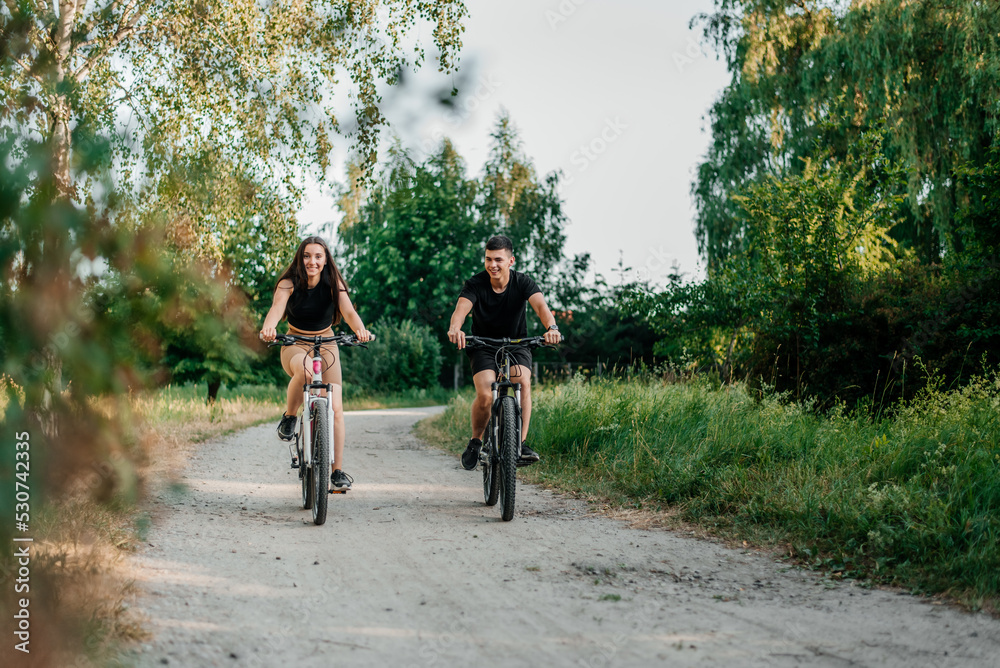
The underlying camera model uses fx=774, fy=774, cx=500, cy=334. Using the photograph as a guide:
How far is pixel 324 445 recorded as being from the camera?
5.46 metres

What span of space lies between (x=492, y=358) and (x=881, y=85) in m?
13.5

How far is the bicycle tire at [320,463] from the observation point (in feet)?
17.6

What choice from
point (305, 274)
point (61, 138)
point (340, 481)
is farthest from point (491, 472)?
point (61, 138)

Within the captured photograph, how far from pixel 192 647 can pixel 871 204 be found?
11404mm

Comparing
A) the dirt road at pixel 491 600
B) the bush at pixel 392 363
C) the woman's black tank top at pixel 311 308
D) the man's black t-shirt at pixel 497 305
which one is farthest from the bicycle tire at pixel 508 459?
the bush at pixel 392 363

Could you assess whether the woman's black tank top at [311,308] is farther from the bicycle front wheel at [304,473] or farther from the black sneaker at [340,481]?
the black sneaker at [340,481]

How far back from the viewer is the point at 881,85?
15.9 meters

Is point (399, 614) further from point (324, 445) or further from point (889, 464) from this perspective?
point (889, 464)

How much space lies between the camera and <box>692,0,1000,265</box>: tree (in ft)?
47.8

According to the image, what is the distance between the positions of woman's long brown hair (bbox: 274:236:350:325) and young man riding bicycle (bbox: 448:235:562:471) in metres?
0.99

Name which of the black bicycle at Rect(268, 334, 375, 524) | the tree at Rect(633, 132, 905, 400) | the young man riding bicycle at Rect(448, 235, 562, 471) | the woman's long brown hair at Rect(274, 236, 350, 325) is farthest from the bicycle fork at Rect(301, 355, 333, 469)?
the tree at Rect(633, 132, 905, 400)

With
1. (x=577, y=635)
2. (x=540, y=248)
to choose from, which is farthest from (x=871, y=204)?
(x=540, y=248)

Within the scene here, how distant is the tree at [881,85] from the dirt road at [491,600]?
8.79 m

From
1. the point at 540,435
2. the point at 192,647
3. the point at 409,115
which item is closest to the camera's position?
the point at 192,647
